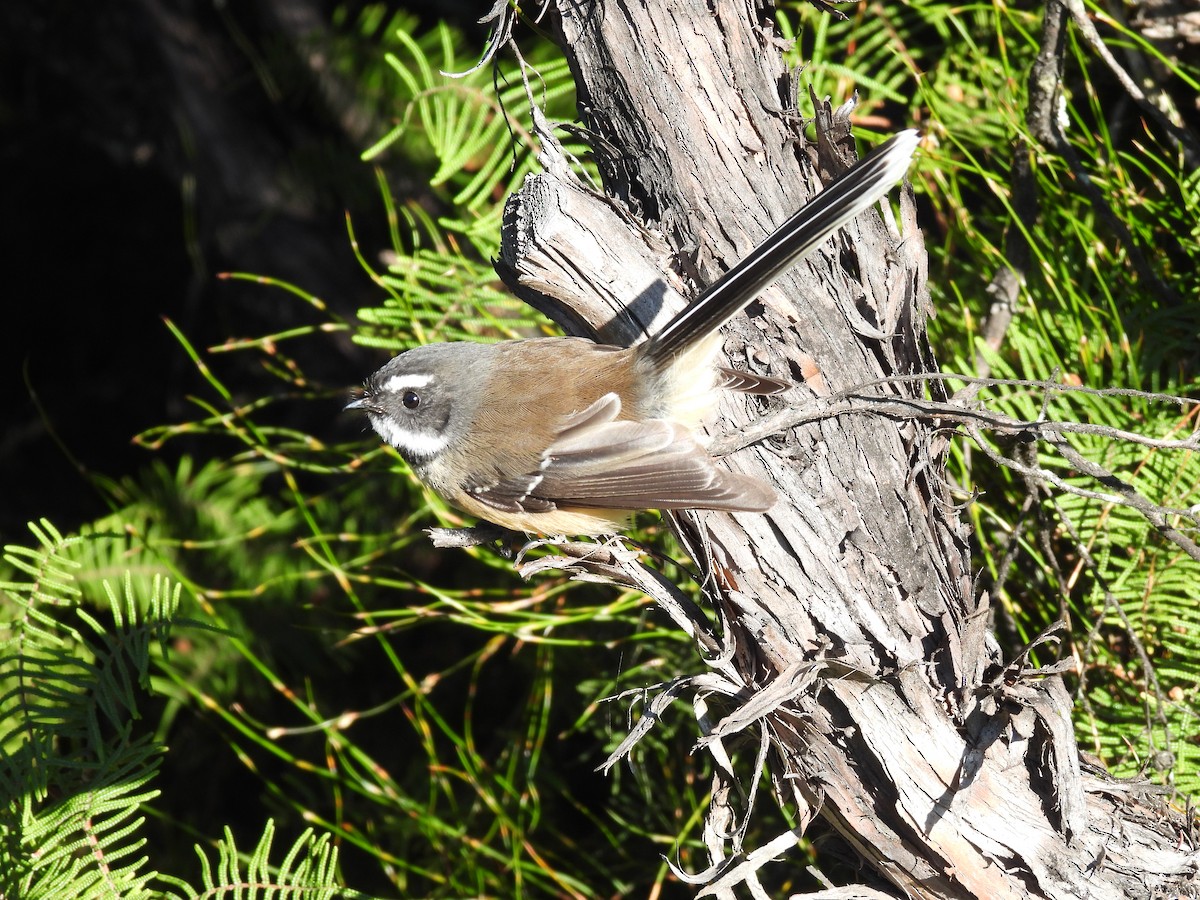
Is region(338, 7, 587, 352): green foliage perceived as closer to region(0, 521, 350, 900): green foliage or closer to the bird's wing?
the bird's wing

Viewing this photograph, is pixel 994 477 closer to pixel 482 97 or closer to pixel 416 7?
pixel 482 97

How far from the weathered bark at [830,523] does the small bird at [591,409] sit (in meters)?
0.09

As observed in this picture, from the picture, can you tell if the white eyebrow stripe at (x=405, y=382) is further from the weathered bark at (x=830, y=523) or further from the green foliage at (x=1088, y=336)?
the green foliage at (x=1088, y=336)

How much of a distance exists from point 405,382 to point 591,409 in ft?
1.95

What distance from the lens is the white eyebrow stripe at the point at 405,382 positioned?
275 cm

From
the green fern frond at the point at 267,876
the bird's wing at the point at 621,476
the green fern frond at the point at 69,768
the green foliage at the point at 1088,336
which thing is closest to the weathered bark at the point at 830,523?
the bird's wing at the point at 621,476

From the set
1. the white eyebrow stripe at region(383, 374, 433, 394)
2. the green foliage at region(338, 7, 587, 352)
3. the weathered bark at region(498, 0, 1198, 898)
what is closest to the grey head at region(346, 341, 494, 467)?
the white eyebrow stripe at region(383, 374, 433, 394)

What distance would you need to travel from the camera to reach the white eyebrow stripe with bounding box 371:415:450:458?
9.27 feet

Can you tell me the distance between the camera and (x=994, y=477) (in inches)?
95.1

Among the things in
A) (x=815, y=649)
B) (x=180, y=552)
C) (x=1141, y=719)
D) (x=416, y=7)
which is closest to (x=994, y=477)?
(x=1141, y=719)

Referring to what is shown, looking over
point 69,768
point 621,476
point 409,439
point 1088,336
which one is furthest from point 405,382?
point 1088,336

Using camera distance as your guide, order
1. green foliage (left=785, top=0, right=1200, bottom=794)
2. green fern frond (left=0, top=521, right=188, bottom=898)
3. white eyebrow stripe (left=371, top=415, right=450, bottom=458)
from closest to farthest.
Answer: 1. green fern frond (left=0, top=521, right=188, bottom=898)
2. green foliage (left=785, top=0, right=1200, bottom=794)
3. white eyebrow stripe (left=371, top=415, right=450, bottom=458)

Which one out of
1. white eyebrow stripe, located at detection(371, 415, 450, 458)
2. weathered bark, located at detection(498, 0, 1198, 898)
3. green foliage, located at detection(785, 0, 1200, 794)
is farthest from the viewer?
white eyebrow stripe, located at detection(371, 415, 450, 458)

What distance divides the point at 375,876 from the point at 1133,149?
9.96ft
